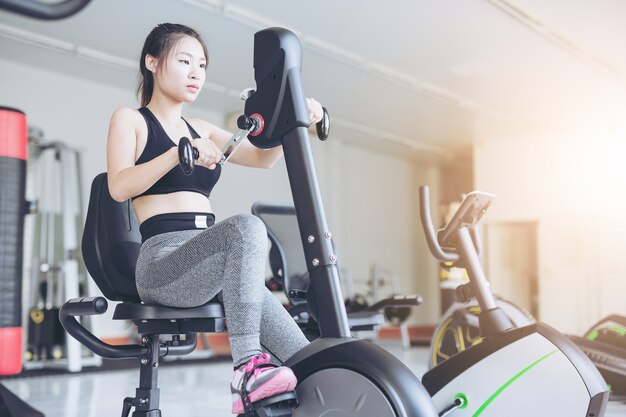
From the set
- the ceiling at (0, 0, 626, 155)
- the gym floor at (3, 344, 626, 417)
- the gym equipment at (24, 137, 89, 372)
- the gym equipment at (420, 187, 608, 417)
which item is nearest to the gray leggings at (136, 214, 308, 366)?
the gym equipment at (420, 187, 608, 417)

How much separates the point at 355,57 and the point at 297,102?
16.1ft

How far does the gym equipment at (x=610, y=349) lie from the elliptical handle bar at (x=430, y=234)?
4.56 feet

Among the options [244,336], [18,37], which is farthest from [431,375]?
[18,37]

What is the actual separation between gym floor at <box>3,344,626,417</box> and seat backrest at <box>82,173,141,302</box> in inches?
55.3

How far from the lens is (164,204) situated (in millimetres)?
1580

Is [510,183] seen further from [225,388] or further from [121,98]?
[225,388]

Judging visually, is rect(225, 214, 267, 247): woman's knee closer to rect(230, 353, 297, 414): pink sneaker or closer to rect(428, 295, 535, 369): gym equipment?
rect(230, 353, 297, 414): pink sneaker

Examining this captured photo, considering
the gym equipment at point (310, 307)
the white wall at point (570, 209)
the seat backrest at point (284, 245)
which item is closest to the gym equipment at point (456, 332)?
the seat backrest at point (284, 245)

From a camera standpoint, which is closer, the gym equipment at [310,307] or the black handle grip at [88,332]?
the gym equipment at [310,307]

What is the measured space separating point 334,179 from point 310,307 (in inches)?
304

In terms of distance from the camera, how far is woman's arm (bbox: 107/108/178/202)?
142cm

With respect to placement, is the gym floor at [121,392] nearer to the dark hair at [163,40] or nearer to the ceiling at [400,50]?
the dark hair at [163,40]

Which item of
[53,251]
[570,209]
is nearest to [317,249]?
[53,251]

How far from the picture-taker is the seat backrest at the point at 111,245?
1667mm
